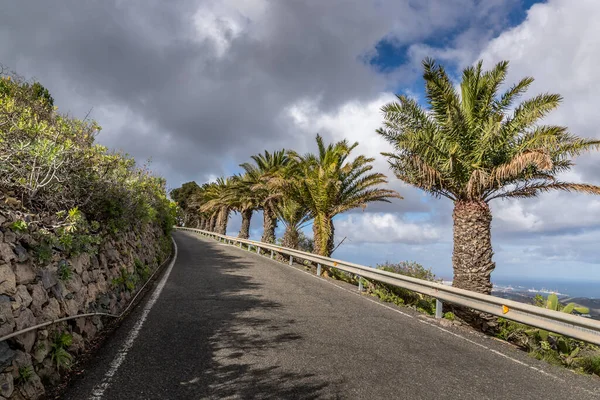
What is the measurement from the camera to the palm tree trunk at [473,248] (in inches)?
423

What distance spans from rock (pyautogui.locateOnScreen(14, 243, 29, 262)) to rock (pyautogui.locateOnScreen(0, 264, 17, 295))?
26 centimetres

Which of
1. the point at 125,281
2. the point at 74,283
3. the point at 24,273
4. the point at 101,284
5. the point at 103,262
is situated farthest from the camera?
the point at 125,281

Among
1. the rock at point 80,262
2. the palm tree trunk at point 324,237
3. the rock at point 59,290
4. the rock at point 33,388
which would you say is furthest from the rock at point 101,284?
the palm tree trunk at point 324,237

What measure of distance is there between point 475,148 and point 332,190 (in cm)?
808

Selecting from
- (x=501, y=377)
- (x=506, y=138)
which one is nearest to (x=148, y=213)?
(x=501, y=377)

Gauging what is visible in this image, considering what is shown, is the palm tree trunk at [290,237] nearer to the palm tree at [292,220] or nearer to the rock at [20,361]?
Result: the palm tree at [292,220]

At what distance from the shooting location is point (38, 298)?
174 inches

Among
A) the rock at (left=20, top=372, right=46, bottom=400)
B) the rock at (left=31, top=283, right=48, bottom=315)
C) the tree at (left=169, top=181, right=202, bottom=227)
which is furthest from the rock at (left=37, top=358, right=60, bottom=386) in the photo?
the tree at (left=169, top=181, right=202, bottom=227)

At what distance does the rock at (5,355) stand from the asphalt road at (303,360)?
69 centimetres

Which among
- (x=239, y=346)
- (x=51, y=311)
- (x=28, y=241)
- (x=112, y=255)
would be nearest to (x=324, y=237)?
(x=112, y=255)

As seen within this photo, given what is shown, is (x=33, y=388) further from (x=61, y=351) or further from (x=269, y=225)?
(x=269, y=225)

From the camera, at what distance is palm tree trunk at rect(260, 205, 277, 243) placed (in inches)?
1097

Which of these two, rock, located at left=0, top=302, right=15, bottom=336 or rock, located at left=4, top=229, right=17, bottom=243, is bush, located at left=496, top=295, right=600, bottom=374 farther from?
rock, located at left=4, top=229, right=17, bottom=243

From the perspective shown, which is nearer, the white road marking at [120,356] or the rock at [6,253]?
the white road marking at [120,356]
